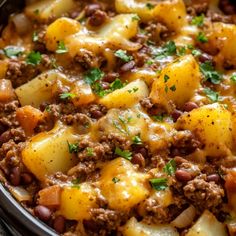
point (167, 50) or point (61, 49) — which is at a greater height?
→ point (61, 49)

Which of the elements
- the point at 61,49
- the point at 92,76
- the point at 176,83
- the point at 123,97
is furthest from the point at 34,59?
the point at 176,83

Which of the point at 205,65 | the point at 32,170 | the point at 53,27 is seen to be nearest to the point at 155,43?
the point at 205,65

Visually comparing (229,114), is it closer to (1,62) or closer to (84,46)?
(84,46)

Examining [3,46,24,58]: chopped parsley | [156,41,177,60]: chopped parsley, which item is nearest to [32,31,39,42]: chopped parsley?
[3,46,24,58]: chopped parsley

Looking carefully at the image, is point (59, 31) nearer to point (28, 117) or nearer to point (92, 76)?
point (92, 76)

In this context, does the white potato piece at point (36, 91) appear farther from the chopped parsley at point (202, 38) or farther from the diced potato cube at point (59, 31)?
the chopped parsley at point (202, 38)
